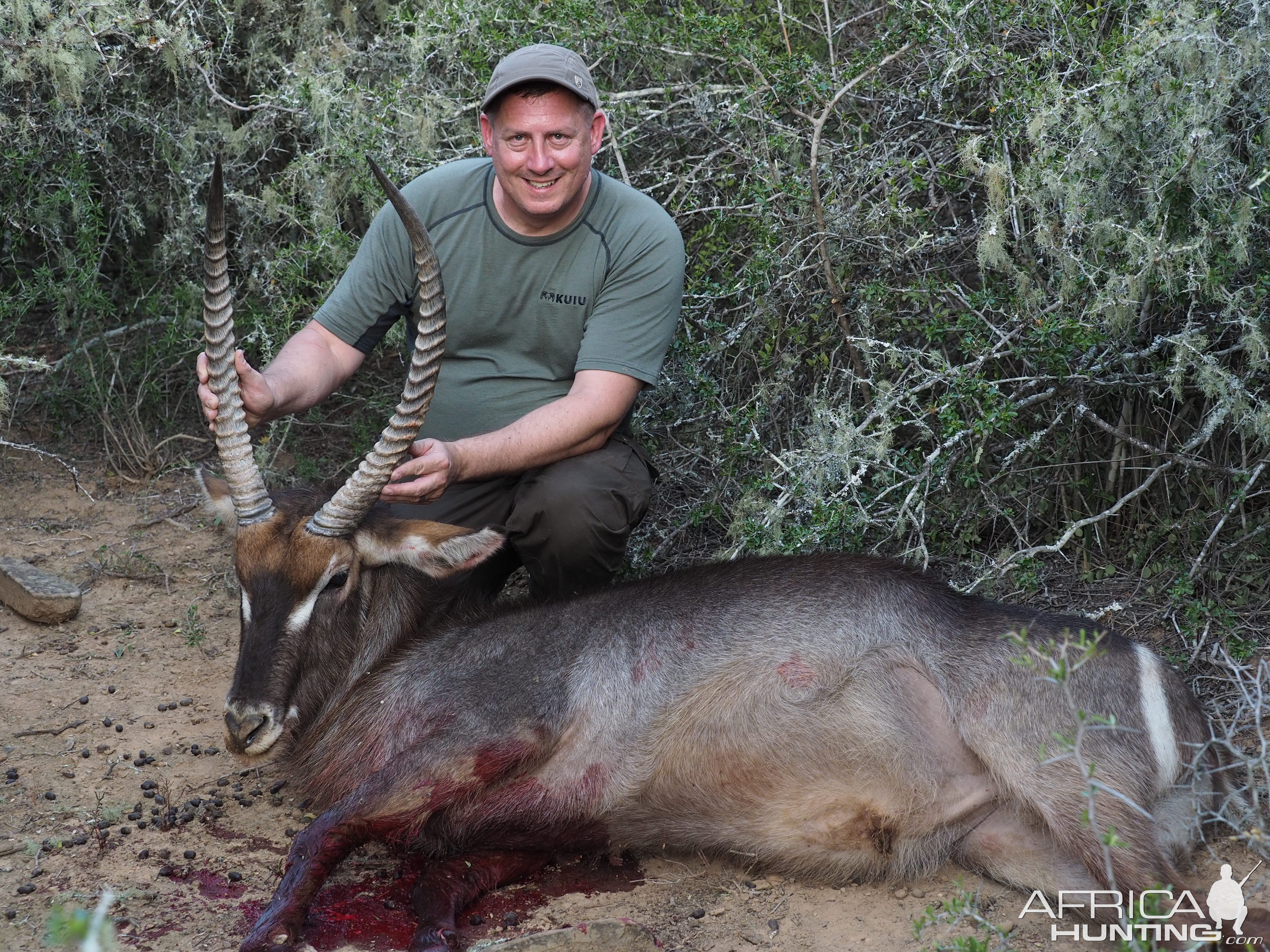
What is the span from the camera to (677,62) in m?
5.56

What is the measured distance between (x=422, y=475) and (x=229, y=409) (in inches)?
25.0

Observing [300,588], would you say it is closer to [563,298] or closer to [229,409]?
[229,409]

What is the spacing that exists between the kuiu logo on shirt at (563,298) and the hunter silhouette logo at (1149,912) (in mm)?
2532

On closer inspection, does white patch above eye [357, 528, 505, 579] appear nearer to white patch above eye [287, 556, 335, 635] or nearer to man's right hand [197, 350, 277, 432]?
white patch above eye [287, 556, 335, 635]

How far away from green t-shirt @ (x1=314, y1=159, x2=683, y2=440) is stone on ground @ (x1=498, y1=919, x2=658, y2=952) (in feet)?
6.58

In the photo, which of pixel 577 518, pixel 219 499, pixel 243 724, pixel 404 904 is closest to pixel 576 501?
pixel 577 518

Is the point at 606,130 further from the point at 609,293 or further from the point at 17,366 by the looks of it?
the point at 17,366

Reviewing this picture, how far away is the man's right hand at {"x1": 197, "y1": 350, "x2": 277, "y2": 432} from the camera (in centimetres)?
374

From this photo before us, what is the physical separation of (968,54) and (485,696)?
3116mm

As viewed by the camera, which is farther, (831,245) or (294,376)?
(831,245)

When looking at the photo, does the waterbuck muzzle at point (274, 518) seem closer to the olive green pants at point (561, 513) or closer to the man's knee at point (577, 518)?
the olive green pants at point (561, 513)

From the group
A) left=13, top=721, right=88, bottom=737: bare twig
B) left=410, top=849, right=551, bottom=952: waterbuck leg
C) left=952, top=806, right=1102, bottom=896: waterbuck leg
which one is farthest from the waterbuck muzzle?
left=952, top=806, right=1102, bottom=896: waterbuck leg

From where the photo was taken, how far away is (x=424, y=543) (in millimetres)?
3893

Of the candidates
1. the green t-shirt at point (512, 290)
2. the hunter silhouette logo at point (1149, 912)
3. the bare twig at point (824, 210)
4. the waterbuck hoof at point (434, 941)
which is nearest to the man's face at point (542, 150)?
the green t-shirt at point (512, 290)
